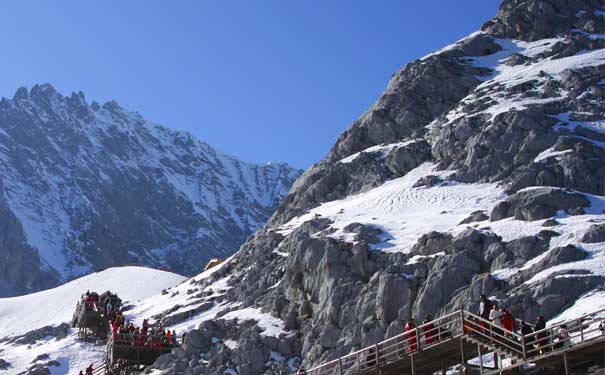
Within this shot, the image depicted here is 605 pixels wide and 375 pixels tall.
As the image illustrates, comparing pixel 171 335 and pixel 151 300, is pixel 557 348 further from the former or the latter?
pixel 151 300

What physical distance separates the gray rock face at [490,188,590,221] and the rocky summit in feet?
0.40

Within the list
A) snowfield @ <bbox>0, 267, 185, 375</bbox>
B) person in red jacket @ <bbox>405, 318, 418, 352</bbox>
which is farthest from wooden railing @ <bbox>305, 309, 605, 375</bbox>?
snowfield @ <bbox>0, 267, 185, 375</bbox>

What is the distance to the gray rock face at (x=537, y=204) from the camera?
65.2m

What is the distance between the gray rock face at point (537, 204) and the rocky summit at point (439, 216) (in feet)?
0.40

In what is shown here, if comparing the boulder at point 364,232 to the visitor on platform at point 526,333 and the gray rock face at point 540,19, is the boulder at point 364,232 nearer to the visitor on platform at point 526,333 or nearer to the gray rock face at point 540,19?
the visitor on platform at point 526,333

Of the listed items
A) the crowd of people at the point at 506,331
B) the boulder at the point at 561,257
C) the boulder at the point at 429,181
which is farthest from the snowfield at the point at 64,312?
the crowd of people at the point at 506,331

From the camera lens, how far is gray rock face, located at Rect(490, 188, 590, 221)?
65188mm

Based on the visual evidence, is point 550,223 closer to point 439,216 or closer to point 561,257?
point 561,257

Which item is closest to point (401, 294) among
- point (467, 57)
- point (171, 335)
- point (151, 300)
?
point (171, 335)

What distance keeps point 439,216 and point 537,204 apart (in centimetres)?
881

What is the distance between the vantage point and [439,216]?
7244 cm

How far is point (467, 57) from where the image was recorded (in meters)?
110

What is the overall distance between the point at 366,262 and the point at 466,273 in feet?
28.1

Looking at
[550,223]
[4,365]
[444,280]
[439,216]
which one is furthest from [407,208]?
[4,365]
